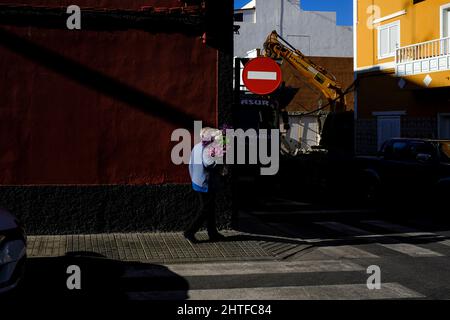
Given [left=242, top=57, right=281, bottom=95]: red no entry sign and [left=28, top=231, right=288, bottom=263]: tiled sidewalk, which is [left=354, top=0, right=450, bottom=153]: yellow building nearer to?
[left=242, top=57, right=281, bottom=95]: red no entry sign

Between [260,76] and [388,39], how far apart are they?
53.3 ft

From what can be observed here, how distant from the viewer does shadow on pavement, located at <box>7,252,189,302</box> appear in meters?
6.46

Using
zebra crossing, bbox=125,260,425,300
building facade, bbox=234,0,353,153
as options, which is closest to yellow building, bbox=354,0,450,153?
zebra crossing, bbox=125,260,425,300

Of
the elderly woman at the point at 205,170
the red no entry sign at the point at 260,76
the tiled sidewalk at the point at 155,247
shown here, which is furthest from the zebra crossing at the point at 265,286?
the red no entry sign at the point at 260,76

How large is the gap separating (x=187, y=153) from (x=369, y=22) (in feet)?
59.4

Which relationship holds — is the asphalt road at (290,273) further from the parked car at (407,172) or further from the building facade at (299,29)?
the building facade at (299,29)

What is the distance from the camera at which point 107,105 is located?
9508mm

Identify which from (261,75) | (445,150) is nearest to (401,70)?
(445,150)

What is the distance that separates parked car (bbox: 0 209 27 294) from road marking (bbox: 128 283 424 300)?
136 cm

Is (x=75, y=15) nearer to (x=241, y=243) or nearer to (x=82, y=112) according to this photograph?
(x=82, y=112)

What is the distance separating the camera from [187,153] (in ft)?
32.3

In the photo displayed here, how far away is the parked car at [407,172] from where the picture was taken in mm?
12867

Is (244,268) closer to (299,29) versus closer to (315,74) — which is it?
(315,74)
